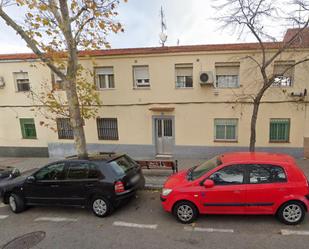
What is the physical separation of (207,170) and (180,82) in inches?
235

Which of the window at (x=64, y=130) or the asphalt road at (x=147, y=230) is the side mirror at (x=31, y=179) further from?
the window at (x=64, y=130)

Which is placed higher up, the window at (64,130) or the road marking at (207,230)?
the window at (64,130)

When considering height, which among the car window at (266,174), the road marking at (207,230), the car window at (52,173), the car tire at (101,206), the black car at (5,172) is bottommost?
the road marking at (207,230)

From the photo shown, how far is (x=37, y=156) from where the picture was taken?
11.7 meters

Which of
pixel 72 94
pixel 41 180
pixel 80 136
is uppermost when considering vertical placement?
pixel 72 94

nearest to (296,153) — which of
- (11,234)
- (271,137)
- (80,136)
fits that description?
(271,137)

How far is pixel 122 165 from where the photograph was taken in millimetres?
5547

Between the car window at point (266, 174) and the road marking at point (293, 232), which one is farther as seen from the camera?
the car window at point (266, 174)

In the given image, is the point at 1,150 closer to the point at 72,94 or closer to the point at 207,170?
the point at 72,94

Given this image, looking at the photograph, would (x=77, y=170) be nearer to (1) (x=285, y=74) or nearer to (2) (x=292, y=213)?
(2) (x=292, y=213)

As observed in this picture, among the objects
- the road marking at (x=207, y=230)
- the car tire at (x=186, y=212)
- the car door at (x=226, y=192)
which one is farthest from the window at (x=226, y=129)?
the road marking at (x=207, y=230)

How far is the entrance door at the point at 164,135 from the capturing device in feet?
33.7

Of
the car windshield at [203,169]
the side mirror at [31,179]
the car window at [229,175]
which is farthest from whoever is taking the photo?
the side mirror at [31,179]

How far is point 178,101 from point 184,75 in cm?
126
